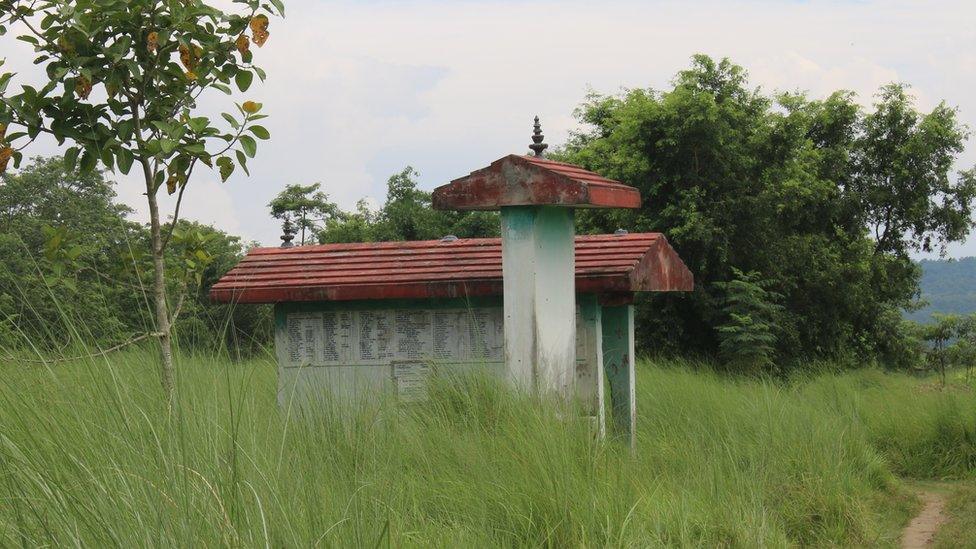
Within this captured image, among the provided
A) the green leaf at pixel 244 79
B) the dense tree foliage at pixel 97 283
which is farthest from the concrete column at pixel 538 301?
the green leaf at pixel 244 79

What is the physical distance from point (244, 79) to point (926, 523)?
5824 millimetres

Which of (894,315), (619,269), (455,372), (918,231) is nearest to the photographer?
(455,372)

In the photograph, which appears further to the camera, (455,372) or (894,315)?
(894,315)

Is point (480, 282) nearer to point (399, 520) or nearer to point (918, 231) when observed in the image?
point (399, 520)

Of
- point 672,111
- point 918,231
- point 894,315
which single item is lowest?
point 894,315

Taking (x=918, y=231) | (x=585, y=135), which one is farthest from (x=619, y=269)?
(x=918, y=231)

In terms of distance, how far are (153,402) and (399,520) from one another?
96 centimetres

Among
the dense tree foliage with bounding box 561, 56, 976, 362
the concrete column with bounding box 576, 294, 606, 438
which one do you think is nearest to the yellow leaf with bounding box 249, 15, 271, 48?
the concrete column with bounding box 576, 294, 606, 438

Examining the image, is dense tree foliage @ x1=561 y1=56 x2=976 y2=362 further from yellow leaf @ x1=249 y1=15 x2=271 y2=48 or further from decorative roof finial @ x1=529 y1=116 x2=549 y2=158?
yellow leaf @ x1=249 y1=15 x2=271 y2=48

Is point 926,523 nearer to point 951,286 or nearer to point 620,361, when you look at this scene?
point 620,361

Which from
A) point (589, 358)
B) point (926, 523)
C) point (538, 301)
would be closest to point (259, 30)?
point (538, 301)

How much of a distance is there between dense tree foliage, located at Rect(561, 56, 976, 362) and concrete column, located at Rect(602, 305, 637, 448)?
9555 millimetres

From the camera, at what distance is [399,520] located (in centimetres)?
404

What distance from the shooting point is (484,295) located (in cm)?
795
